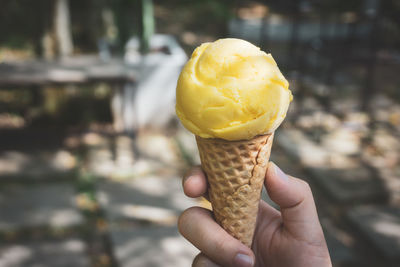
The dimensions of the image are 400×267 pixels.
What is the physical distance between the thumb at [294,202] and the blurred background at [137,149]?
217 cm

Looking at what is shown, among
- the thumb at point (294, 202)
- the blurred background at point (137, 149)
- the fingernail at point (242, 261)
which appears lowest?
the blurred background at point (137, 149)

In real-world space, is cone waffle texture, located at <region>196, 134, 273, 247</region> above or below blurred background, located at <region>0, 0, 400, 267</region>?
above

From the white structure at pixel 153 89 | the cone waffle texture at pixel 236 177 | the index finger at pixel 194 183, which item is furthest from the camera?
the white structure at pixel 153 89

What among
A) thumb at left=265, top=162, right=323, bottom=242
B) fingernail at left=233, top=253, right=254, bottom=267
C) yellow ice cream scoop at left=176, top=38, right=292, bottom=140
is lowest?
fingernail at left=233, top=253, right=254, bottom=267

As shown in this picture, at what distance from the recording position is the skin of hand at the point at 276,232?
1634 mm

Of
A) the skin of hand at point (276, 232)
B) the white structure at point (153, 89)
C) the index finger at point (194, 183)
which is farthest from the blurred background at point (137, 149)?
the index finger at point (194, 183)

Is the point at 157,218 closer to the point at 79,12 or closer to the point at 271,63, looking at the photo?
the point at 271,63

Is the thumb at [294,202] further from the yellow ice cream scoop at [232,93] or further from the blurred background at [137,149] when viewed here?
the blurred background at [137,149]

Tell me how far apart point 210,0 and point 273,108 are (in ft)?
15.0

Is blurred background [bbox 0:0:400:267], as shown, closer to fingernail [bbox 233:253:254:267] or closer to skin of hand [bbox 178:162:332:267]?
skin of hand [bbox 178:162:332:267]

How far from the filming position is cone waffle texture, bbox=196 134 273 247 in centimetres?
159

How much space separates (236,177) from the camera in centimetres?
166

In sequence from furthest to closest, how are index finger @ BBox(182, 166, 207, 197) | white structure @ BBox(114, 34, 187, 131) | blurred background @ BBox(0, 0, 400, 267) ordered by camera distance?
white structure @ BBox(114, 34, 187, 131), blurred background @ BBox(0, 0, 400, 267), index finger @ BBox(182, 166, 207, 197)

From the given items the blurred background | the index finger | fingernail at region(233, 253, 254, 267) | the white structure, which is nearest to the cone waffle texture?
the index finger
